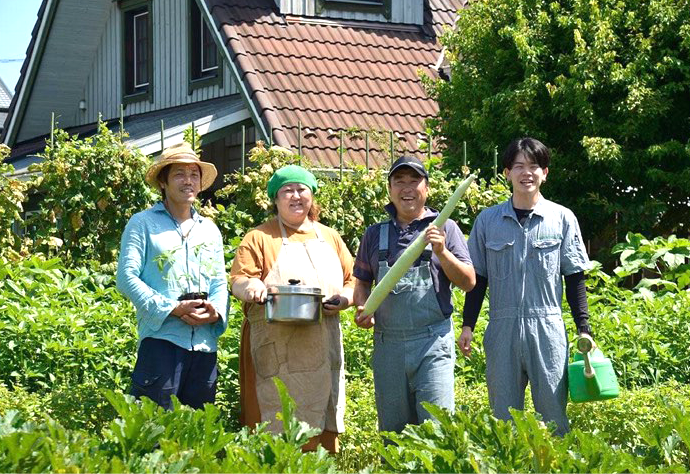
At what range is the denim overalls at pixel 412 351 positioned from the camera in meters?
5.59

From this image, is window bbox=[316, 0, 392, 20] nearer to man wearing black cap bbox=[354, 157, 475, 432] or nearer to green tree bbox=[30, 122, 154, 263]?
green tree bbox=[30, 122, 154, 263]

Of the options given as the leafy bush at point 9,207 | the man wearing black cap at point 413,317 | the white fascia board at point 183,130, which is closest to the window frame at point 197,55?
the white fascia board at point 183,130

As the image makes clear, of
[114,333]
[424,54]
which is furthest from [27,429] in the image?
[424,54]

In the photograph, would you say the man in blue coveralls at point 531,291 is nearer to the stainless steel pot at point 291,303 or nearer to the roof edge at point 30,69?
the stainless steel pot at point 291,303

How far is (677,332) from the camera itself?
8.19 meters

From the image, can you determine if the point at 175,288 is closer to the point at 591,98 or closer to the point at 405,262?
the point at 405,262

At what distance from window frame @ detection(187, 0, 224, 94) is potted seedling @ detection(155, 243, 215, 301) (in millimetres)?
10433

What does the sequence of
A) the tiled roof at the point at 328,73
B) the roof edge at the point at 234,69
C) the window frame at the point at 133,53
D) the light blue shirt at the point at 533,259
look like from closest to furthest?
1. the light blue shirt at the point at 533,259
2. the roof edge at the point at 234,69
3. the tiled roof at the point at 328,73
4. the window frame at the point at 133,53

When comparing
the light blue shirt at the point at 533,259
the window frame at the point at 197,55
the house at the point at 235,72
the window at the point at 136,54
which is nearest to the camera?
the light blue shirt at the point at 533,259

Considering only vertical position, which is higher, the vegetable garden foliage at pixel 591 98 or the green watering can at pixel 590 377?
the vegetable garden foliage at pixel 591 98

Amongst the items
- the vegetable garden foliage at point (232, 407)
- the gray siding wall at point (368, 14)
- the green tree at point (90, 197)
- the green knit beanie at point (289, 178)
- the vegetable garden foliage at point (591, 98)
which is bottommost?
the vegetable garden foliage at point (232, 407)

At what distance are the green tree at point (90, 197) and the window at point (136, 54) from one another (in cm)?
866

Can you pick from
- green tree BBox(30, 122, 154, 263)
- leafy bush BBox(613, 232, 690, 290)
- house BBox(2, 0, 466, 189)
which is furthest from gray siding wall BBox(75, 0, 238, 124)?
leafy bush BBox(613, 232, 690, 290)

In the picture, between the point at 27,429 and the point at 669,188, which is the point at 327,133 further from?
the point at 27,429
